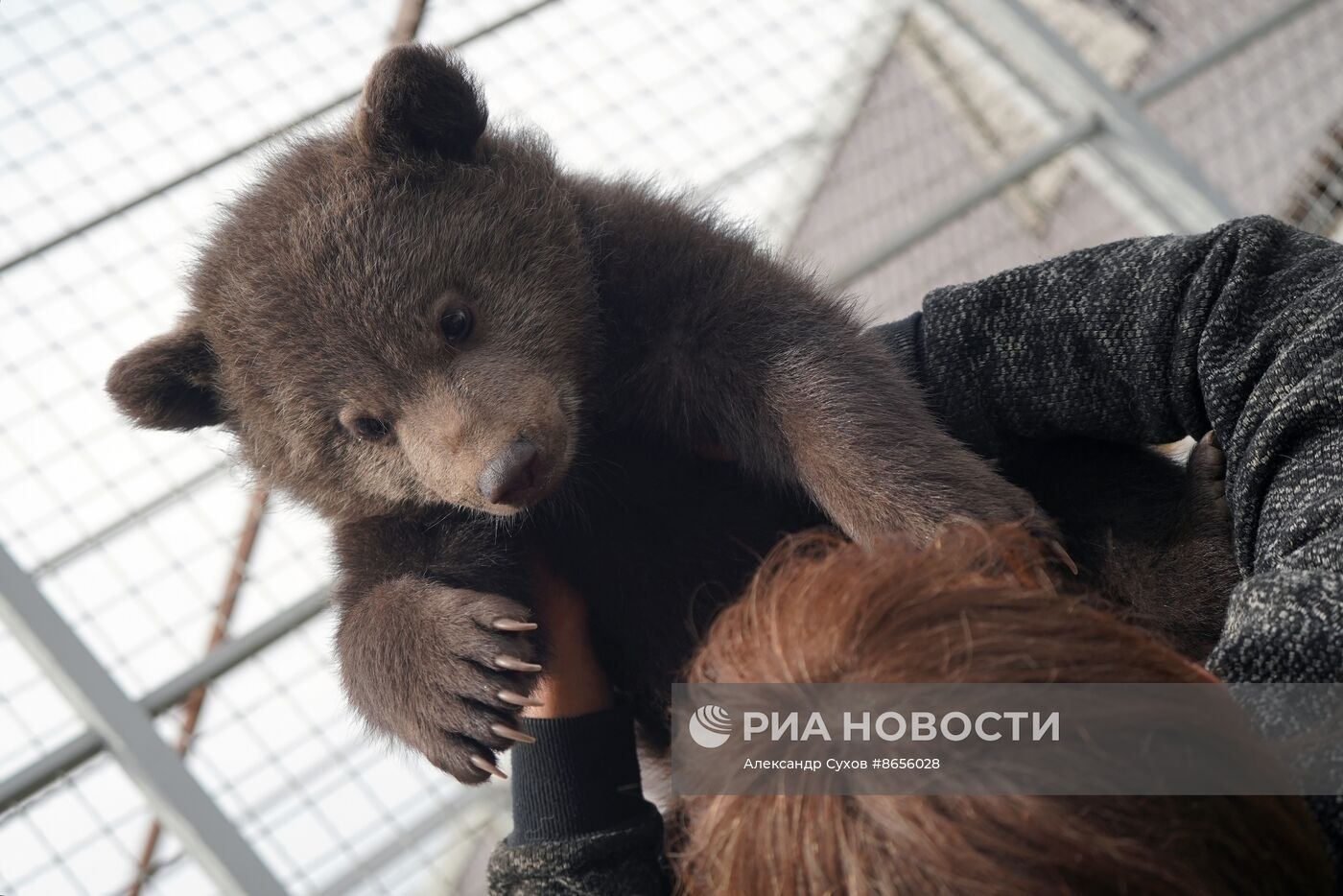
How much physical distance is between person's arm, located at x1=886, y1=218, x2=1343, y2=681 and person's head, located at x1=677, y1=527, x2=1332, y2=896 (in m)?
0.12

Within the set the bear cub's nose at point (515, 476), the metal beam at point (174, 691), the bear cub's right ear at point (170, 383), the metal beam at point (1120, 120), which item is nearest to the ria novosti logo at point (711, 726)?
the bear cub's nose at point (515, 476)

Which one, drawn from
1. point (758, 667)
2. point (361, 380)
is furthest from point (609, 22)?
point (758, 667)

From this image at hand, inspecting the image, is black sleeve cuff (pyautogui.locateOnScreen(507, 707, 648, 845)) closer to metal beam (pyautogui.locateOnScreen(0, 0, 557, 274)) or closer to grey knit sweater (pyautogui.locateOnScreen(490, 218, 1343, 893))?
grey knit sweater (pyautogui.locateOnScreen(490, 218, 1343, 893))

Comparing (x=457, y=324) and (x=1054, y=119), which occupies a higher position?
(x=1054, y=119)

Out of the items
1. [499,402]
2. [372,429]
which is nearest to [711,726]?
[499,402]

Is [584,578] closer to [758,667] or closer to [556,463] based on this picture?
[556,463]

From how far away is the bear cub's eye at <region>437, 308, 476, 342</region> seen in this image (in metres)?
1.69

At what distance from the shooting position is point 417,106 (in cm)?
174

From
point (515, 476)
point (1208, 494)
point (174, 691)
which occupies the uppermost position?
point (1208, 494)

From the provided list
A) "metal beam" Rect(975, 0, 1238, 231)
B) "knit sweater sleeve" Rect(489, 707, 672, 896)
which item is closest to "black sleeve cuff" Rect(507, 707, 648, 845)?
"knit sweater sleeve" Rect(489, 707, 672, 896)

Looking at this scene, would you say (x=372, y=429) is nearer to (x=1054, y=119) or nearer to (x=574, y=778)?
(x=574, y=778)

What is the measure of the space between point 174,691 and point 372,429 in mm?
860

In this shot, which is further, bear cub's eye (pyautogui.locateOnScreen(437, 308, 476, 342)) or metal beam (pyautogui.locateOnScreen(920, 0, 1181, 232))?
metal beam (pyautogui.locateOnScreen(920, 0, 1181, 232))

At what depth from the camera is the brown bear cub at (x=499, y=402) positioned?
1454 mm
